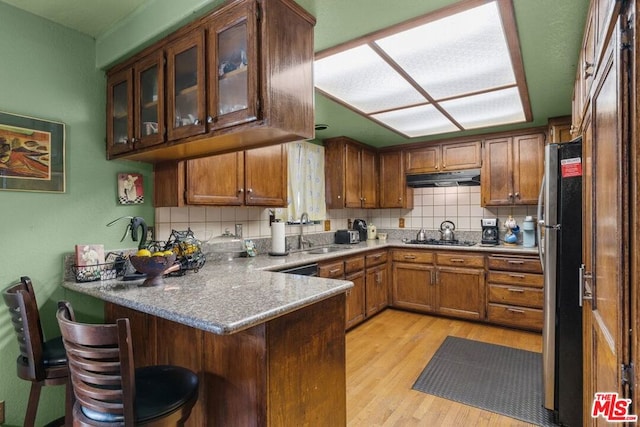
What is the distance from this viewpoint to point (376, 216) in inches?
198

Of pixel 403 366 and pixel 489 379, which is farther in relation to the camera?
pixel 403 366

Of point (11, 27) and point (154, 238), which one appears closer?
point (11, 27)

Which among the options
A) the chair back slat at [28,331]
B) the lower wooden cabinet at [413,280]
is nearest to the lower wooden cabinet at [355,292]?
the lower wooden cabinet at [413,280]

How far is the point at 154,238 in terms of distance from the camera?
235 cm

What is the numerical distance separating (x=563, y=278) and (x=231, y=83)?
2090mm

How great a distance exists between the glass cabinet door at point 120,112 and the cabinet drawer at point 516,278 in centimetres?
359

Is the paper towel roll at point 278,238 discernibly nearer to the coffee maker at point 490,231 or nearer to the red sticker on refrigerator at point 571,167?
the red sticker on refrigerator at point 571,167

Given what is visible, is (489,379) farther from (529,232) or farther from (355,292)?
(529,232)

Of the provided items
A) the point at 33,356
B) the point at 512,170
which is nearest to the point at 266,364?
the point at 33,356

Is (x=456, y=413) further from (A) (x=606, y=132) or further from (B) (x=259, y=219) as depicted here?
(B) (x=259, y=219)

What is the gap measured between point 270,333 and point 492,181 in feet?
11.4

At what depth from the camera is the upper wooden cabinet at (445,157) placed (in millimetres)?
3930

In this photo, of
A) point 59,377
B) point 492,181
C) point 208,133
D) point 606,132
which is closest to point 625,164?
point 606,132

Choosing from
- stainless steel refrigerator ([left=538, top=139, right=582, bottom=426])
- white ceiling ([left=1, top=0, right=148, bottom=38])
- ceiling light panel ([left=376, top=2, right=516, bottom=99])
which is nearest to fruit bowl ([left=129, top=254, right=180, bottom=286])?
white ceiling ([left=1, top=0, right=148, bottom=38])
